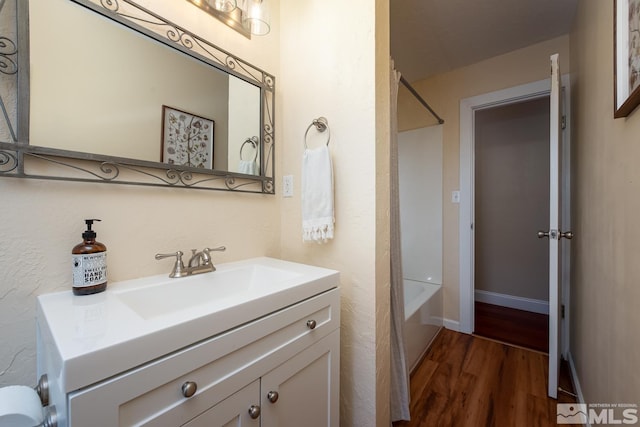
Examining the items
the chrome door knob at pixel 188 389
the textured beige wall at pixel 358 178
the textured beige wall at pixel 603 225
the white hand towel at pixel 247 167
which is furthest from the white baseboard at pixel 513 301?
the chrome door knob at pixel 188 389

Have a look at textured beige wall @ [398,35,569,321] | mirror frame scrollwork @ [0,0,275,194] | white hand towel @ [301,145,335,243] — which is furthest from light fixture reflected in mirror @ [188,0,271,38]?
textured beige wall @ [398,35,569,321]

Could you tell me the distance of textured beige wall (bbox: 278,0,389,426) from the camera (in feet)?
3.42

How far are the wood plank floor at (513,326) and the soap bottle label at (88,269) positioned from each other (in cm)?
266

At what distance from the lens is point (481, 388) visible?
1.56 meters

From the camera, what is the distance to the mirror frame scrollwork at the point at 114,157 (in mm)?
659

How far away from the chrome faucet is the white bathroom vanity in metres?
0.03

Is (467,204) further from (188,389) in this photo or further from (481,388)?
(188,389)

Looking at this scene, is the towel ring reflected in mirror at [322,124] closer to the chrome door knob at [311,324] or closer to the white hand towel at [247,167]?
the white hand towel at [247,167]

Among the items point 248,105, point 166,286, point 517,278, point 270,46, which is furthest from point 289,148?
point 517,278

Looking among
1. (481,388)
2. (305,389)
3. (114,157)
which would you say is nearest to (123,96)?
(114,157)

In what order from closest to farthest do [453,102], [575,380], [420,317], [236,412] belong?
[236,412]
[575,380]
[420,317]
[453,102]

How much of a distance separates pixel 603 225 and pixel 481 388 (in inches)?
45.0

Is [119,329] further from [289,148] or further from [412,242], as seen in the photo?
[412,242]

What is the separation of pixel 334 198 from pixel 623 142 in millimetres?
1025
